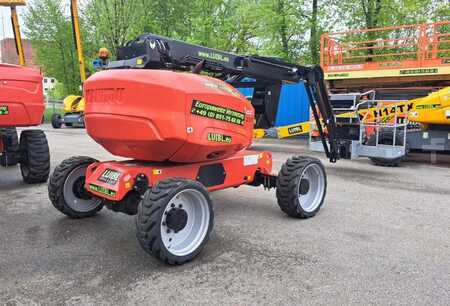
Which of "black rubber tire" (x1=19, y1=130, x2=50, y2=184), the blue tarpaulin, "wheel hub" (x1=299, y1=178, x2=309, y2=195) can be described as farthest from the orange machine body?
the blue tarpaulin

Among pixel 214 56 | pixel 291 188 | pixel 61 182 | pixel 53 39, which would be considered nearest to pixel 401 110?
pixel 291 188

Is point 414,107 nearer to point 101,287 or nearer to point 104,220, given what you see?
point 104,220

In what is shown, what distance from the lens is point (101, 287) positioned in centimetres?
300

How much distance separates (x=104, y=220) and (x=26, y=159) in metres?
2.83

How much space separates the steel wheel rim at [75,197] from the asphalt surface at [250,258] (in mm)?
176

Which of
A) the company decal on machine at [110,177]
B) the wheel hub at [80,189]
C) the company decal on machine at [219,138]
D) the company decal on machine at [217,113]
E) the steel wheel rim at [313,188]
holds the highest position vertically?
the company decal on machine at [217,113]

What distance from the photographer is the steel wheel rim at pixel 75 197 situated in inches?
174

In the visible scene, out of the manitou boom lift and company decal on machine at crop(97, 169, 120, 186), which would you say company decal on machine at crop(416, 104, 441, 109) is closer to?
company decal on machine at crop(97, 169, 120, 186)

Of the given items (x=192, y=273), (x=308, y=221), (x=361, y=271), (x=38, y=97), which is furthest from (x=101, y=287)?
(x=38, y=97)

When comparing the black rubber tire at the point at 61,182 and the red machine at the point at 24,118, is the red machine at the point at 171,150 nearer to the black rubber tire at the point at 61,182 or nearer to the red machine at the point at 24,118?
the black rubber tire at the point at 61,182

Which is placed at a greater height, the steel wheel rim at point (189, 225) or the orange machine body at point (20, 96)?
the orange machine body at point (20, 96)

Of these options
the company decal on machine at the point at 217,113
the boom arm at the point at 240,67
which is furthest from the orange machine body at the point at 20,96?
the company decal on machine at the point at 217,113

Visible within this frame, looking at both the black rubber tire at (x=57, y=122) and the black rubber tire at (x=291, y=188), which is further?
the black rubber tire at (x=57, y=122)

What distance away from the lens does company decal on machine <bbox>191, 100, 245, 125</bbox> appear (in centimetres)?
370
